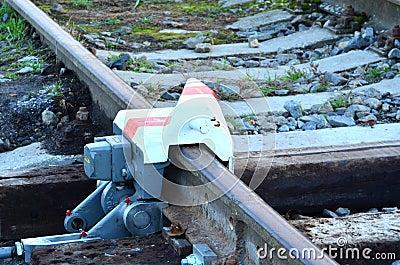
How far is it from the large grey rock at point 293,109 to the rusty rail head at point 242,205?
6.61 feet

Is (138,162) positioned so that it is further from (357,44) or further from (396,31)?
(357,44)

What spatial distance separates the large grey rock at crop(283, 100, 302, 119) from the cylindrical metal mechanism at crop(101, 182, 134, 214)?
196 centimetres

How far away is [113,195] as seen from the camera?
425cm

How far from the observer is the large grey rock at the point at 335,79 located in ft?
22.6

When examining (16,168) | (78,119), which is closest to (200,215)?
(16,168)

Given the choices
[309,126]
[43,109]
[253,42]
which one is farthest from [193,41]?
[309,126]

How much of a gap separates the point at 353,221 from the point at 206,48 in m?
4.77

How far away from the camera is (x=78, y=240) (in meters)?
3.95

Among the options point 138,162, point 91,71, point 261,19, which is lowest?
point 261,19

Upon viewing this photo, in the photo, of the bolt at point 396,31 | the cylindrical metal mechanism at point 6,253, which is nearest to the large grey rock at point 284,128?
the cylindrical metal mechanism at point 6,253

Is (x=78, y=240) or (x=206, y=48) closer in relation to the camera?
(x=78, y=240)

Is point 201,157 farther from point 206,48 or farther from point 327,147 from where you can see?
point 206,48

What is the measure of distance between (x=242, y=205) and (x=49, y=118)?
2.69 metres

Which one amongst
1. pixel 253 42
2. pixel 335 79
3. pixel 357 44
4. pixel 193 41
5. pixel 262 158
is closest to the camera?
pixel 262 158
